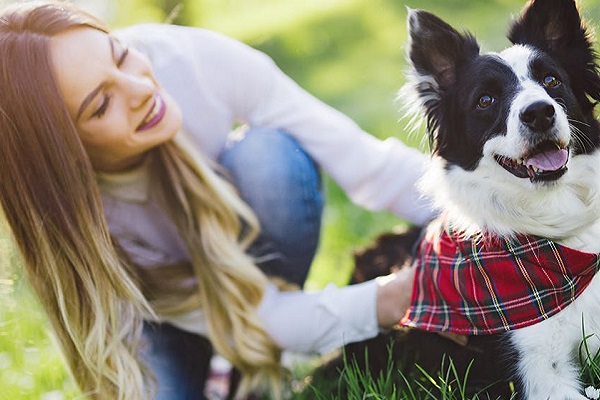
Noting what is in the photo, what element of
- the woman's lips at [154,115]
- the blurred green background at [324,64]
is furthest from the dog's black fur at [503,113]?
the woman's lips at [154,115]

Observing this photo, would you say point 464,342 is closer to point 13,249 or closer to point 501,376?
point 501,376

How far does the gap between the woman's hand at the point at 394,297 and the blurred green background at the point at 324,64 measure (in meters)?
0.71

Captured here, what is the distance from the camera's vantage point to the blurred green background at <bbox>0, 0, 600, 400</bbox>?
3.09 m

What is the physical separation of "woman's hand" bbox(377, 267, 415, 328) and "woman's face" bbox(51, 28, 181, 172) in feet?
2.69

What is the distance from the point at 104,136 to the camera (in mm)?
2434

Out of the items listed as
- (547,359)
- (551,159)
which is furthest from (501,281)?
(551,159)

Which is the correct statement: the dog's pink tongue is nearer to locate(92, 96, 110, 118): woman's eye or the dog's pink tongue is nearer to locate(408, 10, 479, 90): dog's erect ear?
locate(408, 10, 479, 90): dog's erect ear

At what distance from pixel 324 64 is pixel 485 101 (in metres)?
5.96

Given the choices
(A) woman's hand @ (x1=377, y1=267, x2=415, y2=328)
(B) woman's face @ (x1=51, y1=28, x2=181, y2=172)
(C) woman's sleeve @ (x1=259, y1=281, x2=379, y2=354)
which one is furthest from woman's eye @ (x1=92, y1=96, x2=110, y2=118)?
(A) woman's hand @ (x1=377, y1=267, x2=415, y2=328)

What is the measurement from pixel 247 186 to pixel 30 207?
760 millimetres

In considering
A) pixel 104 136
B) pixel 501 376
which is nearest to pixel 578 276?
pixel 501 376

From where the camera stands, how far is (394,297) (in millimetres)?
2586

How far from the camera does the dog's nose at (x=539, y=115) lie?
2113 mm

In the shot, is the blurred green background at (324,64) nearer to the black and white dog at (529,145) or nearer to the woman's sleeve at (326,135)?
the black and white dog at (529,145)
